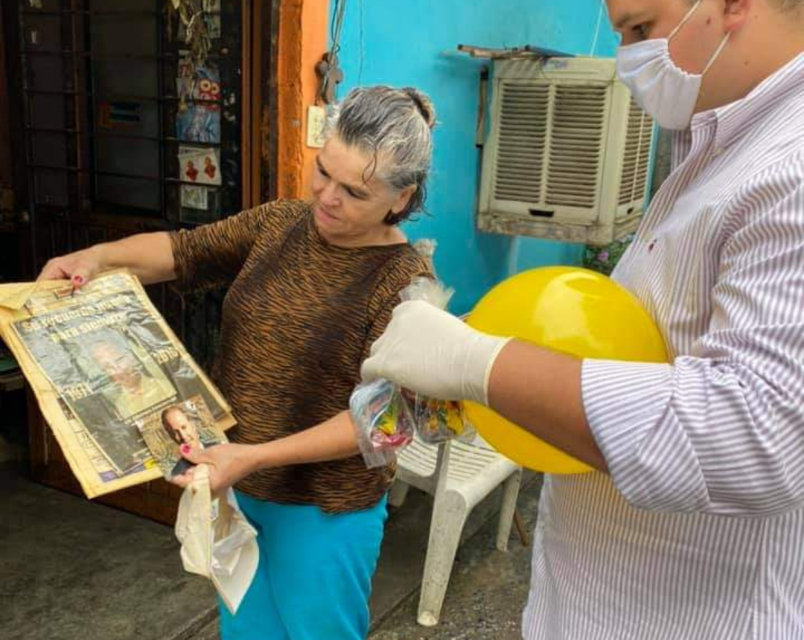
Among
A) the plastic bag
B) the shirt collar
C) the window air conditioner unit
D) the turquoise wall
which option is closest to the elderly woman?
the plastic bag

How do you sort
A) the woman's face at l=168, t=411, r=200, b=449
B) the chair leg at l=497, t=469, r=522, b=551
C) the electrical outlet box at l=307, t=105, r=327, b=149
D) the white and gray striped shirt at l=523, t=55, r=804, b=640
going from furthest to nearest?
the chair leg at l=497, t=469, r=522, b=551 < the electrical outlet box at l=307, t=105, r=327, b=149 < the woman's face at l=168, t=411, r=200, b=449 < the white and gray striped shirt at l=523, t=55, r=804, b=640

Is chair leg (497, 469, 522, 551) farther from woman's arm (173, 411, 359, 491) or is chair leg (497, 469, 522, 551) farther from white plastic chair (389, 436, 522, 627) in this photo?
woman's arm (173, 411, 359, 491)

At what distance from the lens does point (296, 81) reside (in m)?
2.86

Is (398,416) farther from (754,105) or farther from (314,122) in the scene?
(314,122)

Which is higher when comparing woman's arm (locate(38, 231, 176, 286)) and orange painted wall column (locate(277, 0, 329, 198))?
orange painted wall column (locate(277, 0, 329, 198))

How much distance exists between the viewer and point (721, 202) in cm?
92

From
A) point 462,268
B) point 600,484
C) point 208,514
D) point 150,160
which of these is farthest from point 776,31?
point 462,268

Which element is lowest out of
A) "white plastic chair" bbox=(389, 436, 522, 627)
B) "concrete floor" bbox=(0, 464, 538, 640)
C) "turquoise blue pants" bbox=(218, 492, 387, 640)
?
"concrete floor" bbox=(0, 464, 538, 640)

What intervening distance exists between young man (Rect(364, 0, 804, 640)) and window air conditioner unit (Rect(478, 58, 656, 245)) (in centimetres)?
285

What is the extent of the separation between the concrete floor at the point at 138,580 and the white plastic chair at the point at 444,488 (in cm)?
13

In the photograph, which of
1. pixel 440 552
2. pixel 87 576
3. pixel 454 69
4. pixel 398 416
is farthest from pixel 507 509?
pixel 398 416

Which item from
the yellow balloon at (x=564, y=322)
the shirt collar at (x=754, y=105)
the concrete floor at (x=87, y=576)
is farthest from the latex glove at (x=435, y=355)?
the concrete floor at (x=87, y=576)

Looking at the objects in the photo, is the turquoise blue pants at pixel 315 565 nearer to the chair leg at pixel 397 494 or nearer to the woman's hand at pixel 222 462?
the woman's hand at pixel 222 462

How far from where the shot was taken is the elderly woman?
1.73 m
